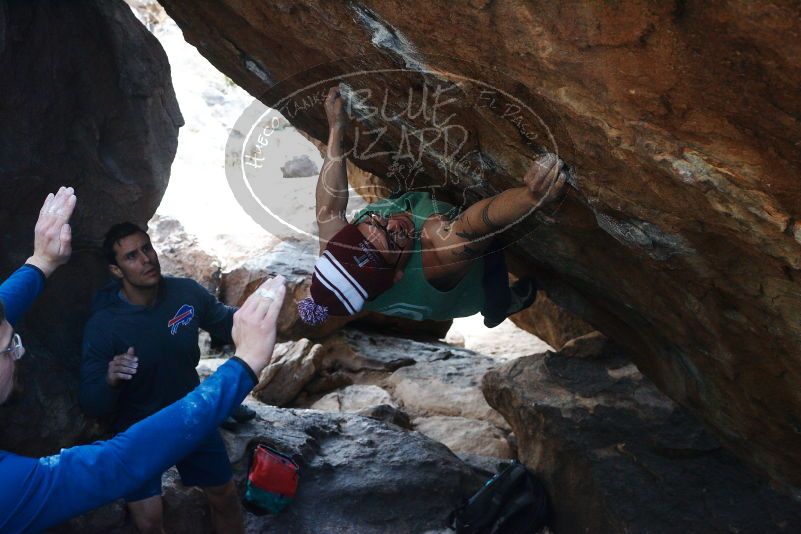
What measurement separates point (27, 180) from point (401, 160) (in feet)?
6.42

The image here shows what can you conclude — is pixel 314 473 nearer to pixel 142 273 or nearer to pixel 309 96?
pixel 142 273

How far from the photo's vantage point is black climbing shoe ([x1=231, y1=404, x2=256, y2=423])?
171 inches

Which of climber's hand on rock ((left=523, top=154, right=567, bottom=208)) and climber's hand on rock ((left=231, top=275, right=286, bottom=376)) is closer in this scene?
climber's hand on rock ((left=231, top=275, right=286, bottom=376))

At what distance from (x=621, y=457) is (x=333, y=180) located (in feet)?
7.36

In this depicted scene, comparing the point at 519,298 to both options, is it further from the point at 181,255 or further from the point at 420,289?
the point at 181,255

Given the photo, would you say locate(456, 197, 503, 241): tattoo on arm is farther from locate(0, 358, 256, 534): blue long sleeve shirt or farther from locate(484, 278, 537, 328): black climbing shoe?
locate(0, 358, 256, 534): blue long sleeve shirt

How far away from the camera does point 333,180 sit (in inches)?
126

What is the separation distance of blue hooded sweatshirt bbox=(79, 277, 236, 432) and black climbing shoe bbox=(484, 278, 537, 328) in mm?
1614

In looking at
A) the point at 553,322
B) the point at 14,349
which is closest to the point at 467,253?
the point at 14,349

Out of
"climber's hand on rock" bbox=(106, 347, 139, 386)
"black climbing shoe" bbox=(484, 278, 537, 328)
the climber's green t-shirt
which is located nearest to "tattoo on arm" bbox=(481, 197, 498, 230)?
the climber's green t-shirt

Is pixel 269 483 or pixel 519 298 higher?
pixel 519 298

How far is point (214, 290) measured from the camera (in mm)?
8656

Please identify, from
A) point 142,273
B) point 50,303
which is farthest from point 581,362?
point 50,303

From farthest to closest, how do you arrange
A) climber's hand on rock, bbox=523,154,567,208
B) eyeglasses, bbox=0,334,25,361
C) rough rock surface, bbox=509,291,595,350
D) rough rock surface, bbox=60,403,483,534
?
1. rough rock surface, bbox=509,291,595,350
2. rough rock surface, bbox=60,403,483,534
3. climber's hand on rock, bbox=523,154,567,208
4. eyeglasses, bbox=0,334,25,361
